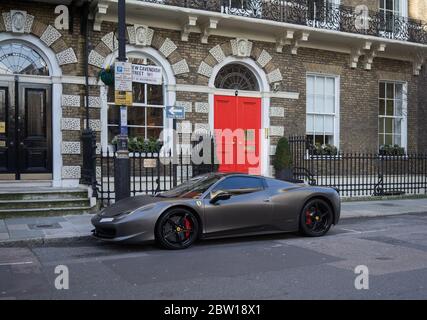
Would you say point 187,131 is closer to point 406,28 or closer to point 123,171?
point 123,171

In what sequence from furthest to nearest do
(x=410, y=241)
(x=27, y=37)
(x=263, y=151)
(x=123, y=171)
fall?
(x=263, y=151) → (x=27, y=37) → (x=123, y=171) → (x=410, y=241)

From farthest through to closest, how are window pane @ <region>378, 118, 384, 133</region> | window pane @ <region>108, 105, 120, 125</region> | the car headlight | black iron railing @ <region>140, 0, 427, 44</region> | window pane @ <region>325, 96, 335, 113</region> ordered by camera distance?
window pane @ <region>378, 118, 384, 133</region> → window pane @ <region>325, 96, 335, 113</region> → black iron railing @ <region>140, 0, 427, 44</region> → window pane @ <region>108, 105, 120, 125</region> → the car headlight

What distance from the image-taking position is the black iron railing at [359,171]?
16250mm

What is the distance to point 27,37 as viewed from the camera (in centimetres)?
1312

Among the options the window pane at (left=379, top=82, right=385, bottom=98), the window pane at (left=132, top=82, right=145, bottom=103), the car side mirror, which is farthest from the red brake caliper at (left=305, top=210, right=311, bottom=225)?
the window pane at (left=379, top=82, right=385, bottom=98)

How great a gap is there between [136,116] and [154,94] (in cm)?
84

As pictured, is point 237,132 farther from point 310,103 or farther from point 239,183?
point 239,183

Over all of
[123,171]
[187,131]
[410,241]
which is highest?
[187,131]

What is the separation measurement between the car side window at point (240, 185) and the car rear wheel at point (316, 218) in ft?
3.35

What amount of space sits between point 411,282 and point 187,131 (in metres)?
9.57

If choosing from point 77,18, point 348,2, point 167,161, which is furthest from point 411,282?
point 348,2

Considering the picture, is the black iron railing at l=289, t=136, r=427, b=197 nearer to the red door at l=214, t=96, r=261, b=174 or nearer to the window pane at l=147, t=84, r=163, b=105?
the red door at l=214, t=96, r=261, b=174

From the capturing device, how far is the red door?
15.6 metres

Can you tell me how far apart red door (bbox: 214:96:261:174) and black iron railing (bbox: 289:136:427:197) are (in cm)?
131
